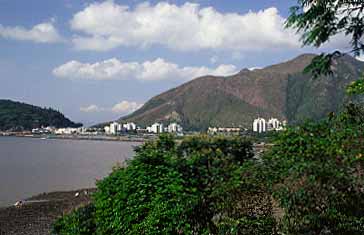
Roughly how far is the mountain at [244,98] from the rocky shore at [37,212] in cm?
8240

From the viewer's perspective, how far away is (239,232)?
174 inches

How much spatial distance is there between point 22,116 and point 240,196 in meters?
138

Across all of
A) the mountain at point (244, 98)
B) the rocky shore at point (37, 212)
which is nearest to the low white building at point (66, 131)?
the mountain at point (244, 98)

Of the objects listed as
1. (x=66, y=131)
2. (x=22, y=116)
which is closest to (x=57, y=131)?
(x=66, y=131)

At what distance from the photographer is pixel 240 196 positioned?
488 centimetres

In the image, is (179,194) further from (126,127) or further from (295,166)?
(126,127)

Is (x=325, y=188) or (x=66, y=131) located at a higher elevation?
(x=66, y=131)

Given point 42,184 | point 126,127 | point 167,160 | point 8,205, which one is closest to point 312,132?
point 167,160

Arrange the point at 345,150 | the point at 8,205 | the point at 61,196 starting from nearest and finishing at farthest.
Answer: the point at 345,150 → the point at 8,205 → the point at 61,196

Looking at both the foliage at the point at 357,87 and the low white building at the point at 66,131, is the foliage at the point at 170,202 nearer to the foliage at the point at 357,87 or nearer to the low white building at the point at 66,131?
the foliage at the point at 357,87

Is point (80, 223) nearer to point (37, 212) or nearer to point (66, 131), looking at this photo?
point (37, 212)

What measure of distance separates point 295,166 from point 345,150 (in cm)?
76

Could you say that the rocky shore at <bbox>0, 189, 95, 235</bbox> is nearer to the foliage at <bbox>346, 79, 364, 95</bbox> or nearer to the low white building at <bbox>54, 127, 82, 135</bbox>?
the foliage at <bbox>346, 79, 364, 95</bbox>

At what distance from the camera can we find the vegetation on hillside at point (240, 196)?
445 cm
